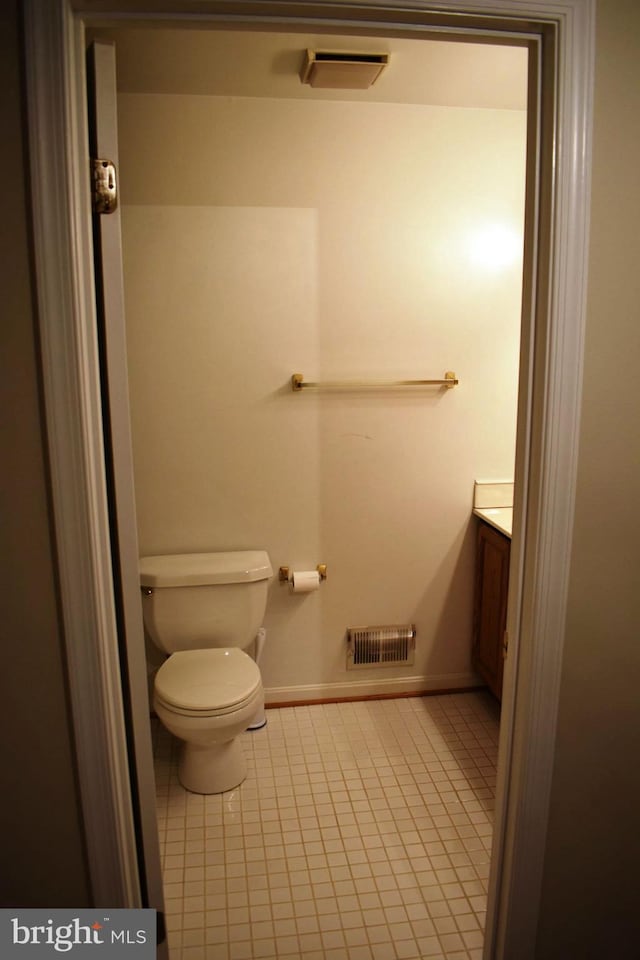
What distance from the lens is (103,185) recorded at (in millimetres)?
1183

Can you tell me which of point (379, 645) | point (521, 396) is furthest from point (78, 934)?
point (379, 645)

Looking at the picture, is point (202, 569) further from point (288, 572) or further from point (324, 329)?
point (324, 329)

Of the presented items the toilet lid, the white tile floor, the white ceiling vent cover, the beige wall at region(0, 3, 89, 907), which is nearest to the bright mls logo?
the beige wall at region(0, 3, 89, 907)

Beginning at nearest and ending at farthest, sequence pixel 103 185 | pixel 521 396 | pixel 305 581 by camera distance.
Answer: pixel 103 185
pixel 521 396
pixel 305 581

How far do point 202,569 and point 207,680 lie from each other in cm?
40

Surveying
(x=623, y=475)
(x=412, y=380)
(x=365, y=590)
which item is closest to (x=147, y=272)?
(x=412, y=380)

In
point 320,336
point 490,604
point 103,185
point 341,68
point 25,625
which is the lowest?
point 490,604

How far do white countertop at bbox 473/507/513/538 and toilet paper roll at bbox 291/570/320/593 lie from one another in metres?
0.73

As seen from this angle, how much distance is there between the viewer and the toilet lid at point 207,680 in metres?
2.17

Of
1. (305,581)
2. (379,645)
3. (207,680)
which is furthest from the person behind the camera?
(379,645)

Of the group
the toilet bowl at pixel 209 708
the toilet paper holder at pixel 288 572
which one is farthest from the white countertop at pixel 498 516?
the toilet bowl at pixel 209 708

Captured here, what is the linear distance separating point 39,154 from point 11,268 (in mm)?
188

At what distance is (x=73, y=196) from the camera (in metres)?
1.11

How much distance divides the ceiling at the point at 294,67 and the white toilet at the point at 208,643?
166cm
